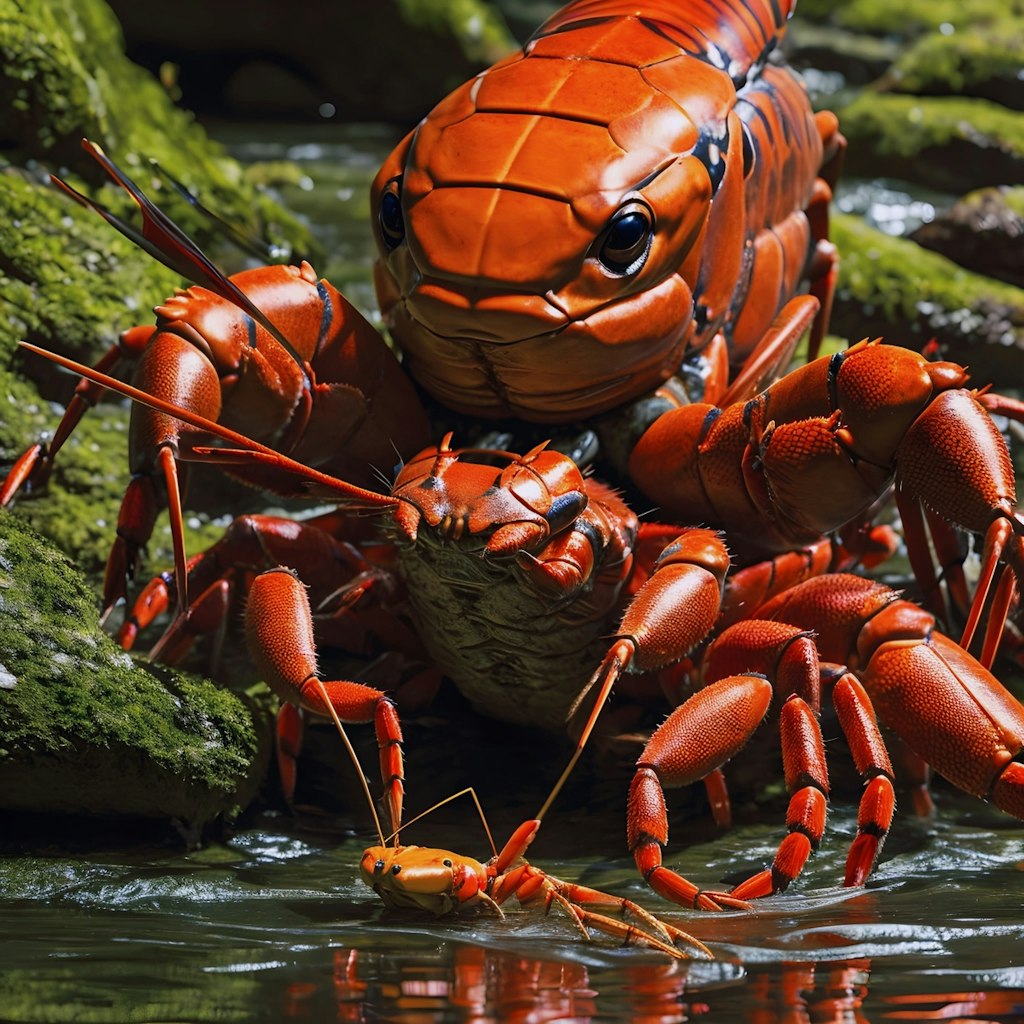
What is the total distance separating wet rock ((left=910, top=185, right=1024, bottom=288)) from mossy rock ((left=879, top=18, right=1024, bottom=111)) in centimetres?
251

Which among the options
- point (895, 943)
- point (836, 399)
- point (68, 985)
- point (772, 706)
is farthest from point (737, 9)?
point (68, 985)

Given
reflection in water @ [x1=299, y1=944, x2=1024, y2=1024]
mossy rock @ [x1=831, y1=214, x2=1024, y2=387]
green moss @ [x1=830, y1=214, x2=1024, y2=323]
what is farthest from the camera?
green moss @ [x1=830, y1=214, x2=1024, y2=323]

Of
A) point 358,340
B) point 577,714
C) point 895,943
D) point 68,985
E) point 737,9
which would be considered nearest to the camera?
point 68,985

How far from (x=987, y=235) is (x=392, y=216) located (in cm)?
484

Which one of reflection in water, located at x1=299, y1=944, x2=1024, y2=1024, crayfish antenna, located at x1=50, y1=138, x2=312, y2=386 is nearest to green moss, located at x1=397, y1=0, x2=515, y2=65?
crayfish antenna, located at x1=50, y1=138, x2=312, y2=386

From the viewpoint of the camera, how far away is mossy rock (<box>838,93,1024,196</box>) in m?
9.79

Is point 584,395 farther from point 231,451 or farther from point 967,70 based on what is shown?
point 967,70

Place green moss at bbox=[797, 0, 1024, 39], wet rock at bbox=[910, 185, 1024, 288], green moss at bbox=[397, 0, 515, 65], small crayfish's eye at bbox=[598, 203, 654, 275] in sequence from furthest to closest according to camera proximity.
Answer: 1. green moss at bbox=[797, 0, 1024, 39]
2. green moss at bbox=[397, 0, 515, 65]
3. wet rock at bbox=[910, 185, 1024, 288]
4. small crayfish's eye at bbox=[598, 203, 654, 275]

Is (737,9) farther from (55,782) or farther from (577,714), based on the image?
(55,782)

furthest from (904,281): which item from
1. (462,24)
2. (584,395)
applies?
(462,24)

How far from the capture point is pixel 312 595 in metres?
5.00

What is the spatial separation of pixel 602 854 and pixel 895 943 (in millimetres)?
1329

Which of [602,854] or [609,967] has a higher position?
[602,854]

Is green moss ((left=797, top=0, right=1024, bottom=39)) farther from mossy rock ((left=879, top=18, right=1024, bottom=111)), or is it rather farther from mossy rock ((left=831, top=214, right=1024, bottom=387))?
mossy rock ((left=831, top=214, right=1024, bottom=387))
